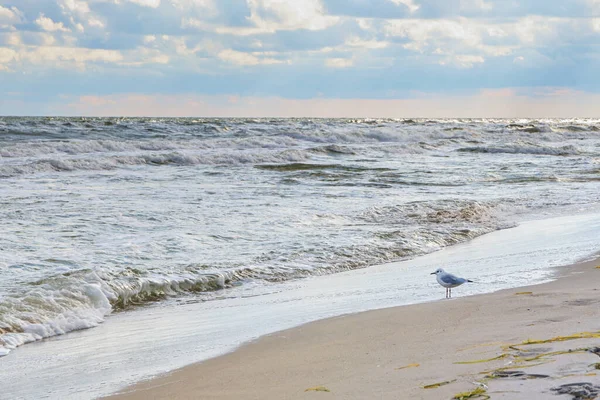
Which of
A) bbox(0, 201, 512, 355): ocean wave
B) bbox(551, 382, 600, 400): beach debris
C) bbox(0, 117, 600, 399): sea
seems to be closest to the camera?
bbox(551, 382, 600, 400): beach debris

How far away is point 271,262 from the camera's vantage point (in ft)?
27.2

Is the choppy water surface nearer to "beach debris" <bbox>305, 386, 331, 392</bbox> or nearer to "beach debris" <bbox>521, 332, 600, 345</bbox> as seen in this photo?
"beach debris" <bbox>305, 386, 331, 392</bbox>

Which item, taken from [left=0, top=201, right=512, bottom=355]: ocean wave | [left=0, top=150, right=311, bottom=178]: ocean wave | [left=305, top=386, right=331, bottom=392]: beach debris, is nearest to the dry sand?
[left=305, top=386, right=331, bottom=392]: beach debris

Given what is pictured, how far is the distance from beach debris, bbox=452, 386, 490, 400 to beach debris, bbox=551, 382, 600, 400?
0.27 meters

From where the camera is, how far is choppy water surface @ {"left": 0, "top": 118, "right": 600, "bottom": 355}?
698cm

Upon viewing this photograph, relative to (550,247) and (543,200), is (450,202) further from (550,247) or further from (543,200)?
(550,247)

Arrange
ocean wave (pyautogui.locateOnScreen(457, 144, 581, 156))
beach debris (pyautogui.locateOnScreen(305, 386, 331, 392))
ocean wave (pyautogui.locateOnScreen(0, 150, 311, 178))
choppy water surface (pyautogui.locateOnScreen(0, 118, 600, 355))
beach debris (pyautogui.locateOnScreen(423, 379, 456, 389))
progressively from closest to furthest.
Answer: beach debris (pyautogui.locateOnScreen(423, 379, 456, 389)) < beach debris (pyautogui.locateOnScreen(305, 386, 331, 392)) < choppy water surface (pyautogui.locateOnScreen(0, 118, 600, 355)) < ocean wave (pyautogui.locateOnScreen(0, 150, 311, 178)) < ocean wave (pyautogui.locateOnScreen(457, 144, 581, 156))

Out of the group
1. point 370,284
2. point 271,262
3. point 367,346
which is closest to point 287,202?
point 271,262

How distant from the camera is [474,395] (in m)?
2.98

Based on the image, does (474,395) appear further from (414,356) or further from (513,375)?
(414,356)

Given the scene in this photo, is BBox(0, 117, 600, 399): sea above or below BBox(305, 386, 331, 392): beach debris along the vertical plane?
below

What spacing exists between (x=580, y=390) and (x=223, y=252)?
6.23 metres

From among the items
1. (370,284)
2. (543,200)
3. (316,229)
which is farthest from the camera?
(543,200)

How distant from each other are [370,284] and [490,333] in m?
2.95
